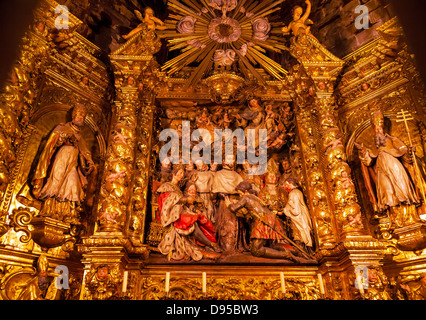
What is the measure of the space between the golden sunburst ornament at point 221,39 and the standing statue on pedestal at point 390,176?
2.41 metres

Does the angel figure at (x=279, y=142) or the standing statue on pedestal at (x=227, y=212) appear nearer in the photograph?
the standing statue on pedestal at (x=227, y=212)

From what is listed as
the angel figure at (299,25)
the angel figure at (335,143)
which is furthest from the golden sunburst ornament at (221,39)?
the angel figure at (335,143)

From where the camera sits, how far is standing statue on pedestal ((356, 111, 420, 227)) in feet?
17.1

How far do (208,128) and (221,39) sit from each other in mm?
2010

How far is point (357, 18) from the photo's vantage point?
25.0 ft

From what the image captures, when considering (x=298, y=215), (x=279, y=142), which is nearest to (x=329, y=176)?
(x=298, y=215)

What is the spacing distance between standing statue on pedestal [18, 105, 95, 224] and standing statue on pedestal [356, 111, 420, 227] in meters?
4.54

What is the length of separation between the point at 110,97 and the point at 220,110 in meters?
2.14

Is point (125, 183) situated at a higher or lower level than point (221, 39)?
lower

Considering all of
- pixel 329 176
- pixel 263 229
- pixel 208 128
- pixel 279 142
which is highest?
pixel 208 128

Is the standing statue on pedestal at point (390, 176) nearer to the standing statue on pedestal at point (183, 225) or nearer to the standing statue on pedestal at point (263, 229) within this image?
the standing statue on pedestal at point (263, 229)

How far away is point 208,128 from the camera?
680 cm

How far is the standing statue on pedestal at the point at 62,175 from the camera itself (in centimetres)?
507

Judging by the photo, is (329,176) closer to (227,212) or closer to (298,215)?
(298,215)
